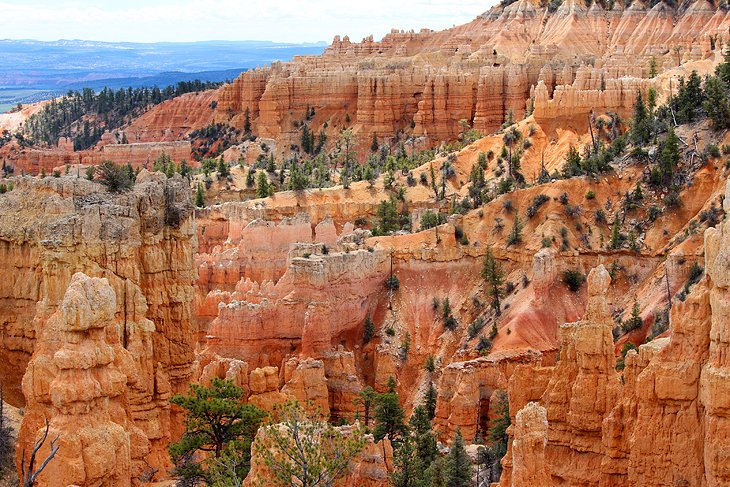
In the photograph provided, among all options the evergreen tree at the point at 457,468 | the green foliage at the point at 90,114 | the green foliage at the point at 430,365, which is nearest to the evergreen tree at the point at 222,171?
the green foliage at the point at 430,365

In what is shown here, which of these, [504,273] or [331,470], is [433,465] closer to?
[331,470]

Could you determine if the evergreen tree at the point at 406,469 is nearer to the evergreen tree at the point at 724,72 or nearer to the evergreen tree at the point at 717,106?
the evergreen tree at the point at 717,106

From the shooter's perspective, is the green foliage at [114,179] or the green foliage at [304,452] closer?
the green foliage at [304,452]

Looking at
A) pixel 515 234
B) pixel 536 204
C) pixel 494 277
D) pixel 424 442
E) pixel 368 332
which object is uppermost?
pixel 536 204

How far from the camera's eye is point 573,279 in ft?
202

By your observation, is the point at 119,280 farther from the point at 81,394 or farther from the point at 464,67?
the point at 464,67

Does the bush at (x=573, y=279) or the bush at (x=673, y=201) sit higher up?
the bush at (x=673, y=201)

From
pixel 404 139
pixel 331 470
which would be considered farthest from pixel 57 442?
pixel 404 139

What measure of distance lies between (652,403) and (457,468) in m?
12.6

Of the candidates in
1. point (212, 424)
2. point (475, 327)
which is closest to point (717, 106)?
point (475, 327)

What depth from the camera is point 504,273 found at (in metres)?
65.3

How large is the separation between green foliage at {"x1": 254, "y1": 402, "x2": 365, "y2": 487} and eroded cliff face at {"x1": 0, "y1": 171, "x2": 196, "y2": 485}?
17.3ft

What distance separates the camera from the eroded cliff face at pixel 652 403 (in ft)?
85.0

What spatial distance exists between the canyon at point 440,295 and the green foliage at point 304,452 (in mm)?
568
